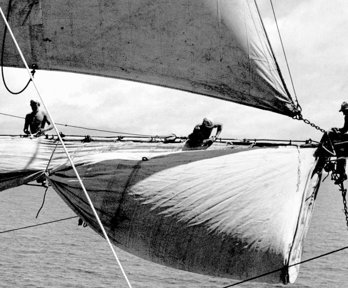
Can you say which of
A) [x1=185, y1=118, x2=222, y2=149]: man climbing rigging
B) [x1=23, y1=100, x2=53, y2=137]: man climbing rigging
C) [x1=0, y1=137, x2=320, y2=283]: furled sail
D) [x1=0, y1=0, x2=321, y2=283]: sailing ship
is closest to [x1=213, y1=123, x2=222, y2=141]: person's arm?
[x1=185, y1=118, x2=222, y2=149]: man climbing rigging

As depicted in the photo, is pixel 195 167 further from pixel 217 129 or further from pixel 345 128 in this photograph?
pixel 345 128

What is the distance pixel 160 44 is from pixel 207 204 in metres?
2.72

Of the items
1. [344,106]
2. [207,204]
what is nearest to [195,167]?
[207,204]

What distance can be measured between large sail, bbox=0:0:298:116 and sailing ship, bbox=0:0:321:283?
0.02 m

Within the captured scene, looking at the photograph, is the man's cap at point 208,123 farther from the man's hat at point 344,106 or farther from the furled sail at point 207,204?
the man's hat at point 344,106

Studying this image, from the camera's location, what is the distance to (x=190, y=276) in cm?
2936

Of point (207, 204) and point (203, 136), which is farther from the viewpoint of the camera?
point (203, 136)

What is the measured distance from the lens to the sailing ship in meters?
8.73

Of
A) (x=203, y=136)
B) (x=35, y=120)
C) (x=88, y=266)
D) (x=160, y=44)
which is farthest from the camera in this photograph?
(x=88, y=266)

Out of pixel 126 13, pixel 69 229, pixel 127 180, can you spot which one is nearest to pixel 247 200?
pixel 127 180

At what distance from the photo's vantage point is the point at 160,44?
948 cm

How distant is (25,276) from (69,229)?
19252 millimetres

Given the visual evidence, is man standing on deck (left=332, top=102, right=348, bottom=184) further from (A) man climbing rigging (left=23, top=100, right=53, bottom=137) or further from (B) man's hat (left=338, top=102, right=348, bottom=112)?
(A) man climbing rigging (left=23, top=100, right=53, bottom=137)

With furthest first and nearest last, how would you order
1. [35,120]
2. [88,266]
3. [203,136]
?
[88,266], [35,120], [203,136]
